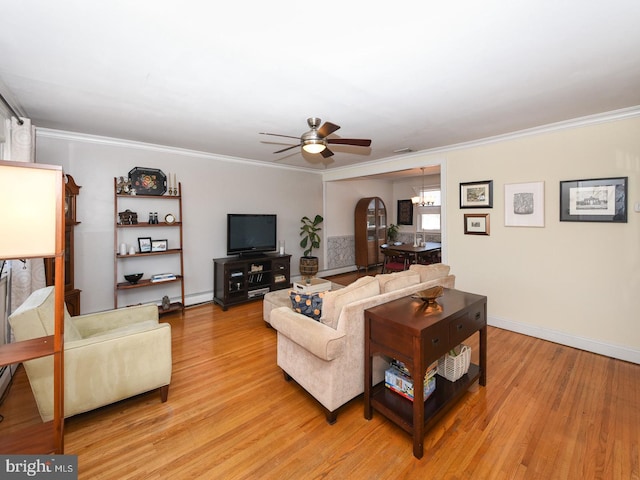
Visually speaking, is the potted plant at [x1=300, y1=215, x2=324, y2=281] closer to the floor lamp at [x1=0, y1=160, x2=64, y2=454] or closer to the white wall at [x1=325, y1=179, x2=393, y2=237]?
the white wall at [x1=325, y1=179, x2=393, y2=237]

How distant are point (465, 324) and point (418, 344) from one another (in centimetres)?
66

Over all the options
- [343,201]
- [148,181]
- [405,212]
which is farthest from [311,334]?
[405,212]

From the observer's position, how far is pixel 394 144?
4.01 meters

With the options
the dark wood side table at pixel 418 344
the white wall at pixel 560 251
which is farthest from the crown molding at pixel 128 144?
the dark wood side table at pixel 418 344

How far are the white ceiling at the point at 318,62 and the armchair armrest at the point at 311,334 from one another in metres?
1.79

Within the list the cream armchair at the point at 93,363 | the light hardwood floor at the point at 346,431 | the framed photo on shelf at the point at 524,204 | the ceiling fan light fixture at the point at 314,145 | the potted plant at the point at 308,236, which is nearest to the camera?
the light hardwood floor at the point at 346,431

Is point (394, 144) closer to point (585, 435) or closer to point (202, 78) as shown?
point (202, 78)

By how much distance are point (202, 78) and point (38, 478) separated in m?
2.49

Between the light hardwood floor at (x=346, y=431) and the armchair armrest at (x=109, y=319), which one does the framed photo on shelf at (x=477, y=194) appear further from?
the armchair armrest at (x=109, y=319)

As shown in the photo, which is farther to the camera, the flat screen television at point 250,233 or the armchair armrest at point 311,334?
the flat screen television at point 250,233

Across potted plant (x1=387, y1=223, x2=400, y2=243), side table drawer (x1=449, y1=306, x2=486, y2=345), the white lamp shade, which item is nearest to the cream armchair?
the white lamp shade

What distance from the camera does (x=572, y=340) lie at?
10.3 feet

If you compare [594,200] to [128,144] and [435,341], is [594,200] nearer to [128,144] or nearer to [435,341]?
[435,341]

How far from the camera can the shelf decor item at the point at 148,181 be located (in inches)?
158
